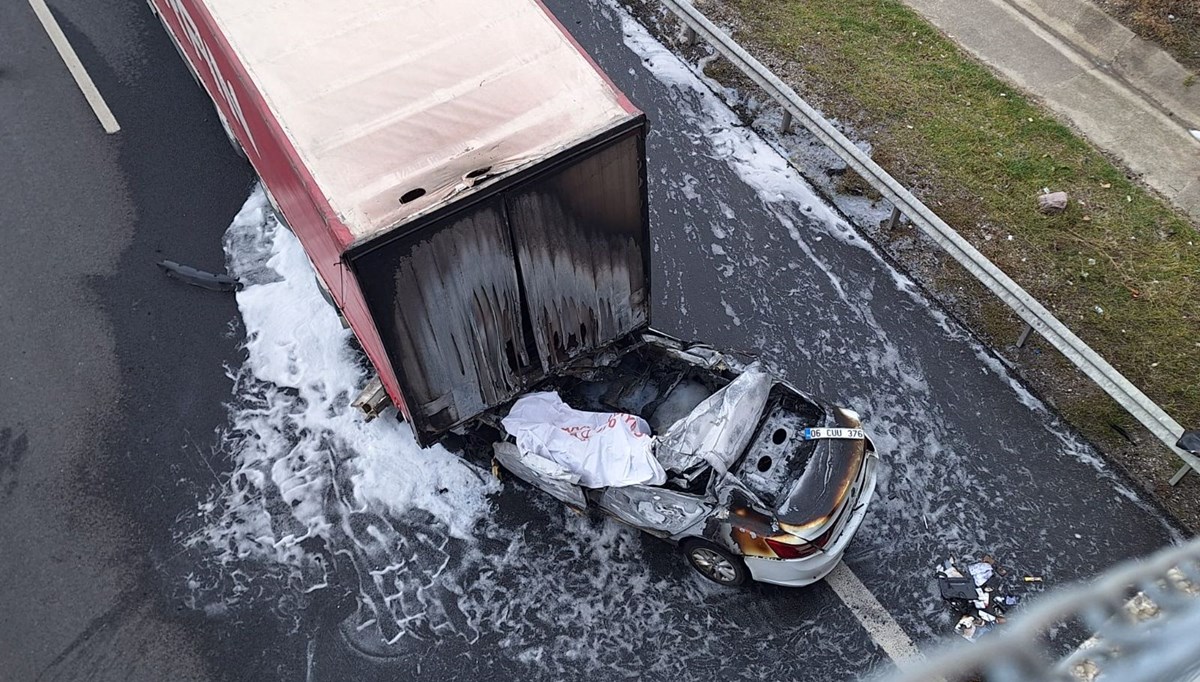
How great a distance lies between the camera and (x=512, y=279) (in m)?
5.91

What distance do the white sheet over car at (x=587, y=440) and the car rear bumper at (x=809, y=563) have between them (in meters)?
0.96

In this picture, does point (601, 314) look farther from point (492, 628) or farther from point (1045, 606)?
point (1045, 606)

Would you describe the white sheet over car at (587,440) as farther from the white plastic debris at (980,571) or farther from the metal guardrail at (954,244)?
the metal guardrail at (954,244)

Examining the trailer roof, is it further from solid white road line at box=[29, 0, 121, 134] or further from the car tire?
solid white road line at box=[29, 0, 121, 134]

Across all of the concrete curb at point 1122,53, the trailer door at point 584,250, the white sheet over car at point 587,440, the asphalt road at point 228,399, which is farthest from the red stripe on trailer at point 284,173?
the concrete curb at point 1122,53

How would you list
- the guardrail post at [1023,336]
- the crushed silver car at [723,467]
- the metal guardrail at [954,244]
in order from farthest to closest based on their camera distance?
1. the guardrail post at [1023,336]
2. the metal guardrail at [954,244]
3. the crushed silver car at [723,467]

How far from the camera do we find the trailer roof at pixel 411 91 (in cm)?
548

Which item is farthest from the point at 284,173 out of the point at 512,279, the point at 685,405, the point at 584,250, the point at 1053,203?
the point at 1053,203

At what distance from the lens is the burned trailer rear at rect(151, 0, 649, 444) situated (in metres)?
5.40

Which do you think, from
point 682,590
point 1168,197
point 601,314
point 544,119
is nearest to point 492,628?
point 682,590

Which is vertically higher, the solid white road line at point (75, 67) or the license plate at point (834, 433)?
the solid white road line at point (75, 67)

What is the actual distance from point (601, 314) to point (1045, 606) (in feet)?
16.7

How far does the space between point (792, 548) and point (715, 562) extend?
2.39ft

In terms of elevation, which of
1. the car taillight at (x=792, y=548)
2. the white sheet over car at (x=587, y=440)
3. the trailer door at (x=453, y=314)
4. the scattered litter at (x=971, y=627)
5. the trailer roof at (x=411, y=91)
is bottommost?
the scattered litter at (x=971, y=627)
